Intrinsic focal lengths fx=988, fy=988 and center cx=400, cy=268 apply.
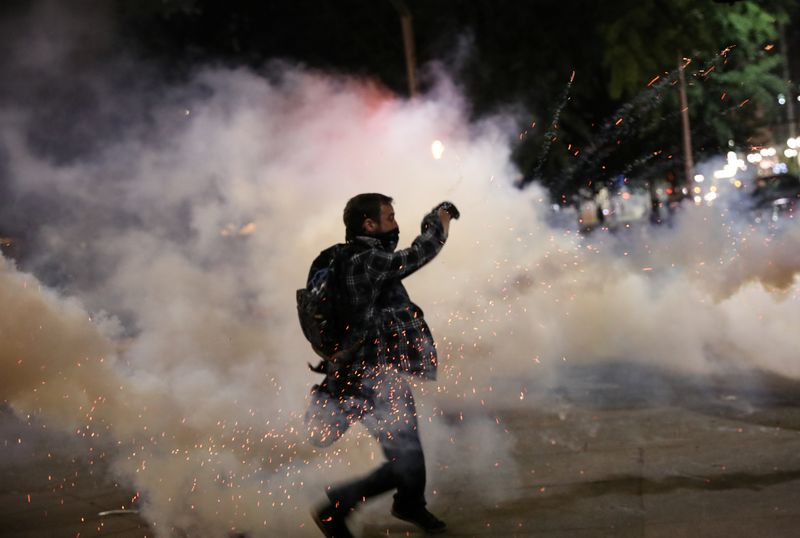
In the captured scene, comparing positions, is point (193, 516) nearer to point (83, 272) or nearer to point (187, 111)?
point (83, 272)

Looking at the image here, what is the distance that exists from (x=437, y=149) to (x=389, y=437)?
18.7ft

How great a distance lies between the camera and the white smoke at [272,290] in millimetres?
5355

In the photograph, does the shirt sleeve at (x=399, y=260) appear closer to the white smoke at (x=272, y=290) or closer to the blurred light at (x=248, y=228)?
the white smoke at (x=272, y=290)

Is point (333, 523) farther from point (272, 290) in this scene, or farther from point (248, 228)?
point (248, 228)

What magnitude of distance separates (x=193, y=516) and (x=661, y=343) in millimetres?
5372

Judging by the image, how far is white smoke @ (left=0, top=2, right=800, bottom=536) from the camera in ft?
17.6

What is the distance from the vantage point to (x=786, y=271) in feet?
26.8

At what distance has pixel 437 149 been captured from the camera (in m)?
9.51

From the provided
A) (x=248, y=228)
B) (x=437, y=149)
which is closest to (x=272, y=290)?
(x=248, y=228)

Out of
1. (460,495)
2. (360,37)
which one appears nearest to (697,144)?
(360,37)

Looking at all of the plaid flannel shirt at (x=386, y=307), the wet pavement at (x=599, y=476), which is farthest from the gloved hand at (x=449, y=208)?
the wet pavement at (x=599, y=476)

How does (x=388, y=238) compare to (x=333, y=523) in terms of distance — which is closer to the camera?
(x=333, y=523)

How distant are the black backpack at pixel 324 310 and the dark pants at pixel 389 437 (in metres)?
0.23

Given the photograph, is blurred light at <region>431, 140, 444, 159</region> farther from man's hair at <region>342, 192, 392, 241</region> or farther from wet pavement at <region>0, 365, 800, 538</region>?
man's hair at <region>342, 192, 392, 241</region>
